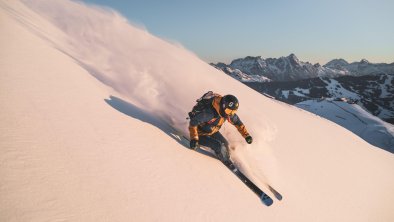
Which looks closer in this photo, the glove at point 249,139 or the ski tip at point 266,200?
the ski tip at point 266,200

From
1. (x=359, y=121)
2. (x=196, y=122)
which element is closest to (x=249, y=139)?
(x=196, y=122)

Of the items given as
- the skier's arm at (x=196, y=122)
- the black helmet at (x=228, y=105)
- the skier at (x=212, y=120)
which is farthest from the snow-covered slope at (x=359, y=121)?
the skier's arm at (x=196, y=122)

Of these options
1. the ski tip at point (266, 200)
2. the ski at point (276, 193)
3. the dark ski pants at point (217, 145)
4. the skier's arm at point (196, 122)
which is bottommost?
the ski tip at point (266, 200)

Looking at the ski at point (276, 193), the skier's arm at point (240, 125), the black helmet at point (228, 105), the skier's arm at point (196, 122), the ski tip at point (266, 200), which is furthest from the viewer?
the skier's arm at point (240, 125)

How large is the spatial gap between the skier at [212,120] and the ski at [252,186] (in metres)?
0.31

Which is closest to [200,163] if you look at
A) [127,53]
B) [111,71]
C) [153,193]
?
[153,193]

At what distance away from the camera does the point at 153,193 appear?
4.50 meters

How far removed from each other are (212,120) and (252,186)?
193cm

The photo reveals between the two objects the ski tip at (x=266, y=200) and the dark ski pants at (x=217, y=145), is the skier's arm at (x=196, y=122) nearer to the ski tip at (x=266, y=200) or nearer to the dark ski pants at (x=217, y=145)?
the dark ski pants at (x=217, y=145)

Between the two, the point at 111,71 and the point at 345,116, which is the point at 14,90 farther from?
the point at 345,116

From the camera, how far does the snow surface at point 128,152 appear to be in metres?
3.62

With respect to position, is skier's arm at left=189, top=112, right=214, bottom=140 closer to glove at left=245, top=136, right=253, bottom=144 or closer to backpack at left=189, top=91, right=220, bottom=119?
backpack at left=189, top=91, right=220, bottom=119

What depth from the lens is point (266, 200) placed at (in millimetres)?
6746

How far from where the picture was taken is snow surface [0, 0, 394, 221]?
11.9 feet
